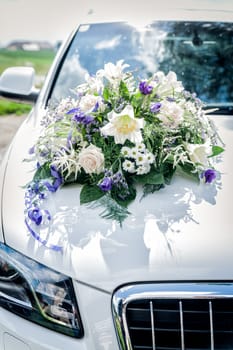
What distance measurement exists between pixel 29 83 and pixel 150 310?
206cm

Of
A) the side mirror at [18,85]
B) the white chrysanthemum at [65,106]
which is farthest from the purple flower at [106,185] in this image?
the side mirror at [18,85]

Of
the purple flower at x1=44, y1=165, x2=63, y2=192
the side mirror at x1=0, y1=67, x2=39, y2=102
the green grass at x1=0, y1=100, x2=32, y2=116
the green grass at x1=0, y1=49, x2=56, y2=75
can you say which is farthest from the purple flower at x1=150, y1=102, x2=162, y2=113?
the green grass at x1=0, y1=49, x2=56, y2=75

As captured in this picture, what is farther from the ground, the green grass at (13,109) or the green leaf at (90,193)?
the green grass at (13,109)

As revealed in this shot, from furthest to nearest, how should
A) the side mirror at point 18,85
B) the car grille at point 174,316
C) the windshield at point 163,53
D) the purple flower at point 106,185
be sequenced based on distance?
the side mirror at point 18,85 < the windshield at point 163,53 < the purple flower at point 106,185 < the car grille at point 174,316

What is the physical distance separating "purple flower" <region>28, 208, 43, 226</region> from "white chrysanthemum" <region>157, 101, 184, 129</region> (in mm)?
638

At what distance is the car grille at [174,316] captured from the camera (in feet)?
5.67

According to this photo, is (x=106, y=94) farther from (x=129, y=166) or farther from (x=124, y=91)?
(x=129, y=166)

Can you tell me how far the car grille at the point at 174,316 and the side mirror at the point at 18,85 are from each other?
1982 millimetres

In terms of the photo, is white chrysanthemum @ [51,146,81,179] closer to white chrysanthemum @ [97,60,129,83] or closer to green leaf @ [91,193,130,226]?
green leaf @ [91,193,130,226]

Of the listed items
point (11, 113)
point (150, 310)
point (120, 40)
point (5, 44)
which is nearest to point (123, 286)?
point (150, 310)

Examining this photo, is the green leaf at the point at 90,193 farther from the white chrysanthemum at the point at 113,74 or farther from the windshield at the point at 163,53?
the windshield at the point at 163,53

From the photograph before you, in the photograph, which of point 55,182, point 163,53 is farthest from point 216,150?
point 163,53

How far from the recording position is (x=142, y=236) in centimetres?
185

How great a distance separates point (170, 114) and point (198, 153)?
0.20 metres
